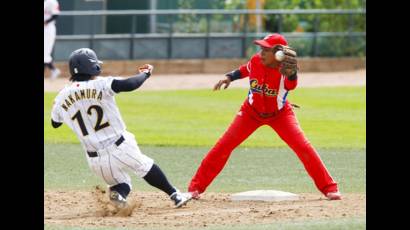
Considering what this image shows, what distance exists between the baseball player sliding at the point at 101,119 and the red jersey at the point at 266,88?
1065mm

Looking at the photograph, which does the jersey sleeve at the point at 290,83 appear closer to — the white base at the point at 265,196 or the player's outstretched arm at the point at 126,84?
the white base at the point at 265,196

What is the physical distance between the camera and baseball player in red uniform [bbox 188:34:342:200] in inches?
385

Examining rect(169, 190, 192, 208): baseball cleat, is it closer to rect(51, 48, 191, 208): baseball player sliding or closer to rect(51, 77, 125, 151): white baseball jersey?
rect(51, 48, 191, 208): baseball player sliding

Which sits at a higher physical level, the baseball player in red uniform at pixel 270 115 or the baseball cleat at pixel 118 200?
the baseball player in red uniform at pixel 270 115

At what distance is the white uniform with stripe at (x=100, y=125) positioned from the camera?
9156mm

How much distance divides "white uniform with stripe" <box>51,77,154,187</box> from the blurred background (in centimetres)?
1460

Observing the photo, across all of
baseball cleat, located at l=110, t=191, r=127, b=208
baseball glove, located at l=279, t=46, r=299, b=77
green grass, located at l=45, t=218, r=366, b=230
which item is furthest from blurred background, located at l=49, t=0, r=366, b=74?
green grass, located at l=45, t=218, r=366, b=230

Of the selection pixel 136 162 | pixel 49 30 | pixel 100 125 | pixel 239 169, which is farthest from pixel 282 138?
pixel 49 30

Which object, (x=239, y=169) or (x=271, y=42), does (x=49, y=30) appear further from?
(x=271, y=42)

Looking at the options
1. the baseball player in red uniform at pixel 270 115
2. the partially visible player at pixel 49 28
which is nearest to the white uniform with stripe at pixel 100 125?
the baseball player in red uniform at pixel 270 115

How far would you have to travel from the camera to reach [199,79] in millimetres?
23516

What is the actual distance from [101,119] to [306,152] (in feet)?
6.15

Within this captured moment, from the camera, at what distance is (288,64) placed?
9.57m
